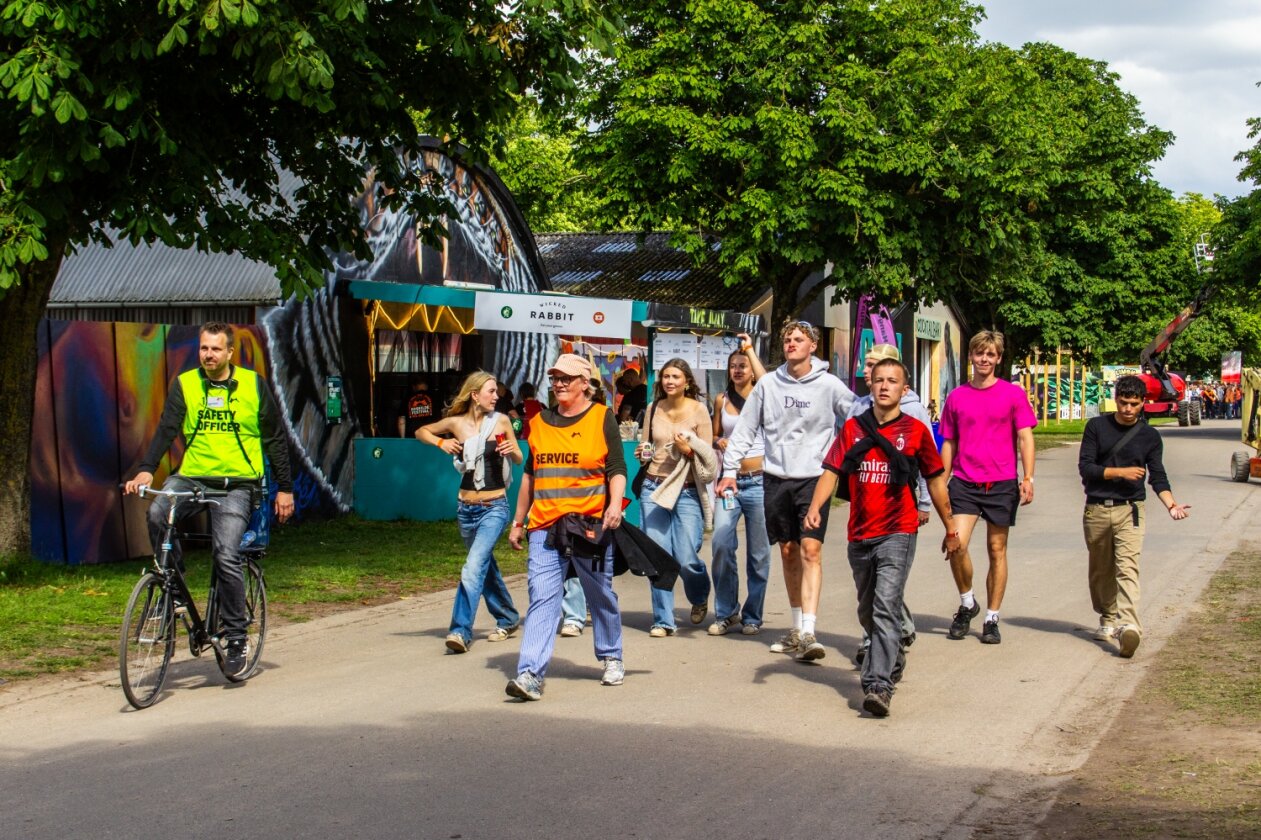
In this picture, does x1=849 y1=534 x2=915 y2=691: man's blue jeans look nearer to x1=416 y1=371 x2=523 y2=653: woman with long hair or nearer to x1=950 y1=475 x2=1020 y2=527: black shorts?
x1=950 y1=475 x2=1020 y2=527: black shorts

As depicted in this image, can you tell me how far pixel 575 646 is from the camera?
29.5ft

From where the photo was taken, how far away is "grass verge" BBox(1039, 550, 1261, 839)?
204 inches

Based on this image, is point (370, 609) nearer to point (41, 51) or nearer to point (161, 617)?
point (161, 617)

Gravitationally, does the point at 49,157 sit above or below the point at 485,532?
above

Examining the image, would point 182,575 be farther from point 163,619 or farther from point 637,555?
point 637,555

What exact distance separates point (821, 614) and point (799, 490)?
2.13 m

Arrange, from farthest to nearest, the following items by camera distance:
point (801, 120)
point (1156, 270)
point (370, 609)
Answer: point (1156, 270) < point (801, 120) < point (370, 609)

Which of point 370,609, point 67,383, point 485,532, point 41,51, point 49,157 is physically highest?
point 41,51

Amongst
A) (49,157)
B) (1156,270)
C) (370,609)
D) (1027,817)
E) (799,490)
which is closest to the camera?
(1027,817)

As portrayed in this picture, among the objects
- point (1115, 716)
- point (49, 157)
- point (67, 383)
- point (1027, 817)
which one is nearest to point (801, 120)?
point (67, 383)

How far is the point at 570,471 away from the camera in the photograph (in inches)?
292

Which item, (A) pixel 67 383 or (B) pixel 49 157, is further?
(A) pixel 67 383

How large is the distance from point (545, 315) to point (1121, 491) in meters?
7.76

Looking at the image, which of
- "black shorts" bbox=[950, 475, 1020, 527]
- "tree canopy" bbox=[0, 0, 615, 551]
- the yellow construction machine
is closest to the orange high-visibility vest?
"black shorts" bbox=[950, 475, 1020, 527]
